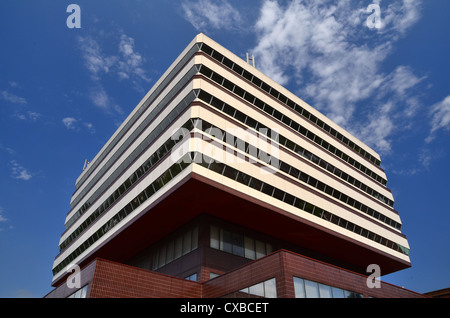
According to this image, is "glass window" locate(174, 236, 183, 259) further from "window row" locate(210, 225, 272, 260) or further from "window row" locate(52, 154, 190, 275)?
"window row" locate(52, 154, 190, 275)

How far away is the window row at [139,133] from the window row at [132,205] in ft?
19.3

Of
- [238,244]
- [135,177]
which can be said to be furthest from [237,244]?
[135,177]

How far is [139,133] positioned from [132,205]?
32.3 feet

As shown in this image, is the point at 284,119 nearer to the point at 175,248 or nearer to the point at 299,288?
the point at 175,248

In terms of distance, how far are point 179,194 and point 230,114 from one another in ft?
34.3

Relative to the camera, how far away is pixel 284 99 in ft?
149

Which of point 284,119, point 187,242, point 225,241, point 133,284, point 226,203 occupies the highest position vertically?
point 284,119

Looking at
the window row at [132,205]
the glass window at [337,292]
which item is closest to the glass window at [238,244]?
the window row at [132,205]

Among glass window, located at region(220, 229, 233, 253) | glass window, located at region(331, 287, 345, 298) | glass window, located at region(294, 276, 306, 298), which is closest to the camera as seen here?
glass window, located at region(294, 276, 306, 298)

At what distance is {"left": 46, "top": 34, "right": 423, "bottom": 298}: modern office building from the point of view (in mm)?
27141

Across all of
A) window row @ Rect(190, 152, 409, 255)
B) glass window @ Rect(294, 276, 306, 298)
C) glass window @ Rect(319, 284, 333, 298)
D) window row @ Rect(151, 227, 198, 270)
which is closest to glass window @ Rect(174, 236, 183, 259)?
window row @ Rect(151, 227, 198, 270)

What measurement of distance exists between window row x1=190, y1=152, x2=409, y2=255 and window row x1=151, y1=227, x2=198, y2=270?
21.1ft

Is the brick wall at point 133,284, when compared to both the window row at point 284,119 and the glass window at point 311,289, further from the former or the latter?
the window row at point 284,119

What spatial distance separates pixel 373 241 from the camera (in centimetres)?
4469
